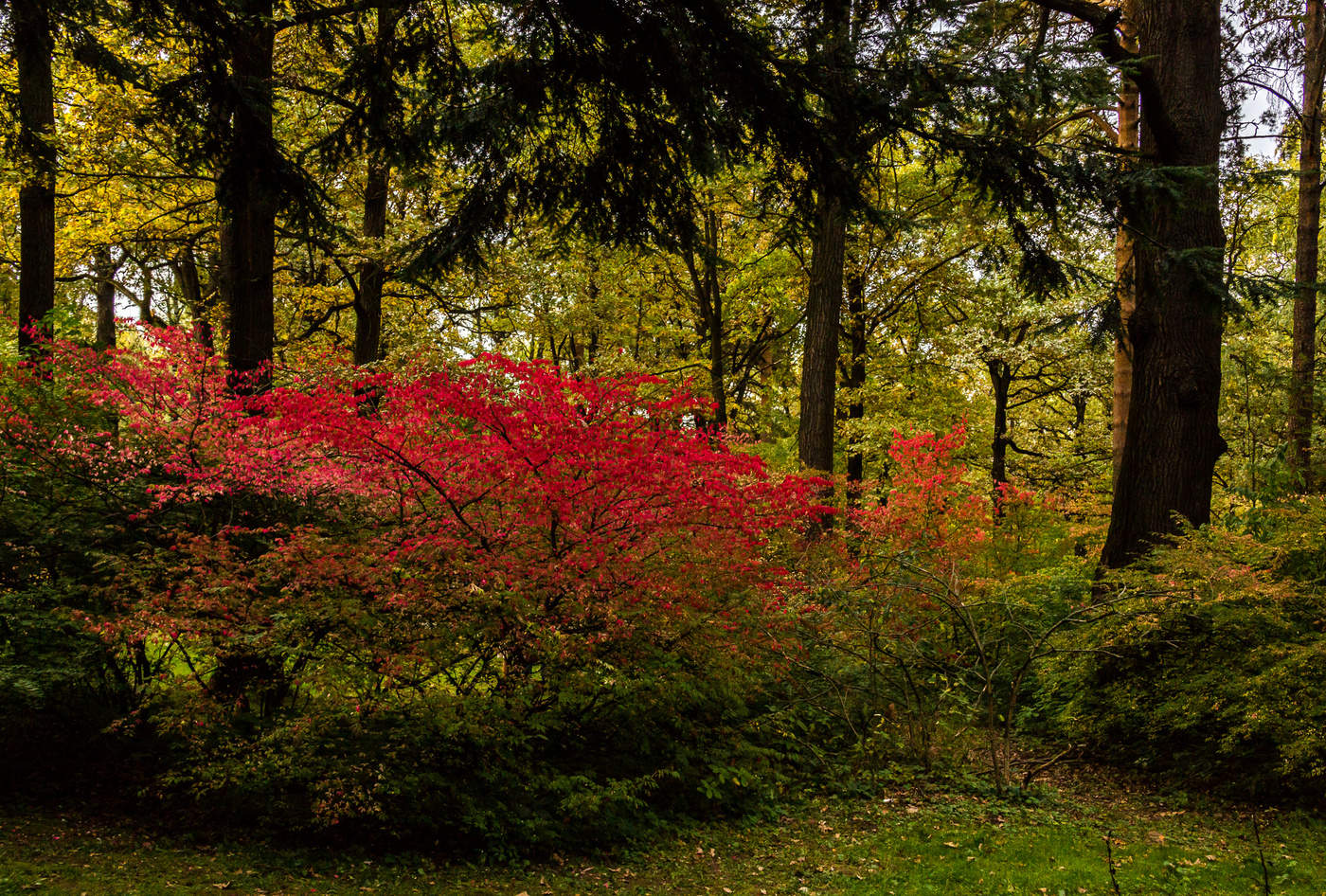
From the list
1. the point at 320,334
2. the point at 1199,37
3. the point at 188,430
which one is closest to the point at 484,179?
the point at 188,430

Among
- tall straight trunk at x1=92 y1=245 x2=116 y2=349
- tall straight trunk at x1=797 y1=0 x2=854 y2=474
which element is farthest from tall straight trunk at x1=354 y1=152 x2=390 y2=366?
tall straight trunk at x1=797 y1=0 x2=854 y2=474

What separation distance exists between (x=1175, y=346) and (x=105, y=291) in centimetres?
2028

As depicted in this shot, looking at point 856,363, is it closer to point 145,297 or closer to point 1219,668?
point 1219,668

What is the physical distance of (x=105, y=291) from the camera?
18.6m

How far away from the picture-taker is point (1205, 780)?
623 cm

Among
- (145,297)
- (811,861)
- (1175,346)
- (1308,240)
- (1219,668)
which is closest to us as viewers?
(811,861)

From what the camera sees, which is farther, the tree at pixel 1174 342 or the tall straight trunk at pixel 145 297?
the tall straight trunk at pixel 145 297

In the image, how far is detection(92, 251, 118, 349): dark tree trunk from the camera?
14.3 meters

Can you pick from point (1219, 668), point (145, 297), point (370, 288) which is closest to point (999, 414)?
point (1219, 668)

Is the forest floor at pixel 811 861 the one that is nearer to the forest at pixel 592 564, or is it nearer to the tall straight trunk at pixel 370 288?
the forest at pixel 592 564

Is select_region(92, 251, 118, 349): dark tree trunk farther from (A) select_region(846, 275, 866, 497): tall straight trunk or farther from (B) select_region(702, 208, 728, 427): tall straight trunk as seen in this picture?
(A) select_region(846, 275, 866, 497): tall straight trunk

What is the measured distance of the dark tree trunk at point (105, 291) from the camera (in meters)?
14.3

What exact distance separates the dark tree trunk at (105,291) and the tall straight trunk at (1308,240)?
53.0ft

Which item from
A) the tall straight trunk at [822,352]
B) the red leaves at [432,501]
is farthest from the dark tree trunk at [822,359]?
the red leaves at [432,501]
